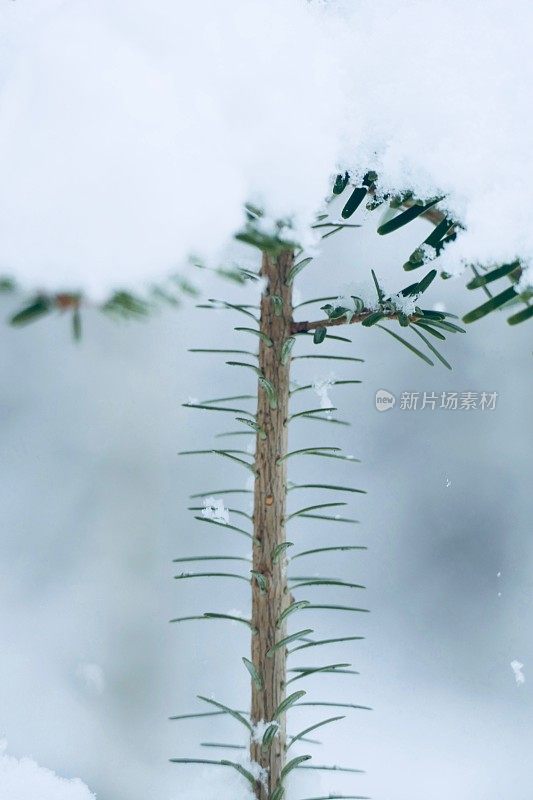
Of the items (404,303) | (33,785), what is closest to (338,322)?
(404,303)

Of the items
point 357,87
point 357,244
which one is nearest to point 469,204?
point 357,87

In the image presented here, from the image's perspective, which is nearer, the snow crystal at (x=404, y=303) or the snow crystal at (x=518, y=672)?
the snow crystal at (x=404, y=303)

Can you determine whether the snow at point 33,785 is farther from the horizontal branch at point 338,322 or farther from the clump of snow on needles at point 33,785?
the horizontal branch at point 338,322

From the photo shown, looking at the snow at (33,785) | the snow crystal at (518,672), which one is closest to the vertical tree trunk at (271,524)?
the snow at (33,785)

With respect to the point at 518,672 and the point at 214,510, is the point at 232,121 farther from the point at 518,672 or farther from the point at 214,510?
the point at 518,672

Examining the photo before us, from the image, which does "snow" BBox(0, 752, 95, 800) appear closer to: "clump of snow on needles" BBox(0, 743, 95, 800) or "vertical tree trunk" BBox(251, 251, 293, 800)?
"clump of snow on needles" BBox(0, 743, 95, 800)

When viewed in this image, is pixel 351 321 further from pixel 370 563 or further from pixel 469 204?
pixel 370 563
